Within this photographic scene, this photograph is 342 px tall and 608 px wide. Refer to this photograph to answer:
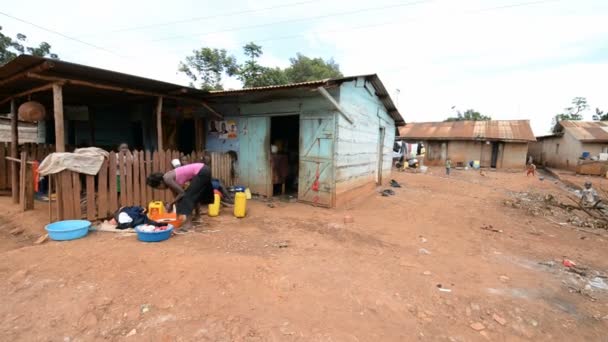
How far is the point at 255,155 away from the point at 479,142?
67.5ft

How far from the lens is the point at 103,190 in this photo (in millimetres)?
5145

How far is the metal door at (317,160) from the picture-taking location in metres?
6.97

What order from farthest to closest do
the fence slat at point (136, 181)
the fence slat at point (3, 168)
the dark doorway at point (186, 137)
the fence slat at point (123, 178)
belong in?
the dark doorway at point (186, 137) → the fence slat at point (3, 168) → the fence slat at point (136, 181) → the fence slat at point (123, 178)

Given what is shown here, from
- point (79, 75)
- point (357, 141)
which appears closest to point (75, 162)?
point (79, 75)

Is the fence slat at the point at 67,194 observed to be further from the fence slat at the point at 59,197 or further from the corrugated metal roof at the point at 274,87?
the corrugated metal roof at the point at 274,87

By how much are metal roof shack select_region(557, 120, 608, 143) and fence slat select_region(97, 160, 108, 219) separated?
26140 millimetres

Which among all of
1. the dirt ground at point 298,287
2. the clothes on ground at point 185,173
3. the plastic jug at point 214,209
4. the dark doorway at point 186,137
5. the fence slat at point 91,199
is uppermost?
the dark doorway at point 186,137

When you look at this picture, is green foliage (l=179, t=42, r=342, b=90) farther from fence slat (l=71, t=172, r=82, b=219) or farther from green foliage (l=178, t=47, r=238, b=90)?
fence slat (l=71, t=172, r=82, b=219)

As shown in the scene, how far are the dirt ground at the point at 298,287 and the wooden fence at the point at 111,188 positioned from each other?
2.36 ft

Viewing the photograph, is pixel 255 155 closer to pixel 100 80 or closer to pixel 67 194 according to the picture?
pixel 100 80

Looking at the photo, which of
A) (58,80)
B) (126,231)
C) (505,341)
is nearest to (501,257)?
(505,341)

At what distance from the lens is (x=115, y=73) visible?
5172 millimetres

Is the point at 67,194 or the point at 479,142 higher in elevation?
the point at 479,142

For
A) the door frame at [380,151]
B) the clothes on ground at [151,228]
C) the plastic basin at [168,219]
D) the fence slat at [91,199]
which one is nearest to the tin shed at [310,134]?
the door frame at [380,151]
